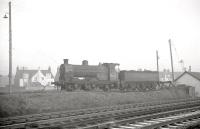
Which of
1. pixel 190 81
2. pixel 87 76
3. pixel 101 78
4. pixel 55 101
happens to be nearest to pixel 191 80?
pixel 190 81

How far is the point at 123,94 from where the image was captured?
2458 cm

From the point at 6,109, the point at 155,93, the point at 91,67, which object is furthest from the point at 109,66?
the point at 6,109

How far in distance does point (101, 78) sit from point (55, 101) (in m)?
9.70

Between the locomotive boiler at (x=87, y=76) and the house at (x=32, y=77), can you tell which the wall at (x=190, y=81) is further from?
the house at (x=32, y=77)

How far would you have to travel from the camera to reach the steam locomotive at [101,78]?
2470 centimetres

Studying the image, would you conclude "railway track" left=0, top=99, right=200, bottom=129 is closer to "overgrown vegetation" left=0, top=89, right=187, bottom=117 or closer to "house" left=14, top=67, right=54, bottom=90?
"overgrown vegetation" left=0, top=89, right=187, bottom=117

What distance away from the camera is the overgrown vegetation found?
15.8m

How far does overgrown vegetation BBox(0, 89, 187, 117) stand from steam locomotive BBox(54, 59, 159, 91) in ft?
9.05

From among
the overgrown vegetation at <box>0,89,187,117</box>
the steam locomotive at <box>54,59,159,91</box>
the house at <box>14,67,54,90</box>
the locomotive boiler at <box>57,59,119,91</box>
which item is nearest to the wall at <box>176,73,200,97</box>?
the steam locomotive at <box>54,59,159,91</box>

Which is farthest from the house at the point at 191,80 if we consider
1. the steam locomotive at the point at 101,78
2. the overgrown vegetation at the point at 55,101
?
the overgrown vegetation at the point at 55,101

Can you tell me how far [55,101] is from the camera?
18484 mm

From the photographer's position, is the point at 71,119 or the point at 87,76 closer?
the point at 71,119

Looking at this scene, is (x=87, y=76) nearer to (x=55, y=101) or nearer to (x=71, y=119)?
(x=55, y=101)

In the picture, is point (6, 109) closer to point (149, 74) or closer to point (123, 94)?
point (123, 94)
